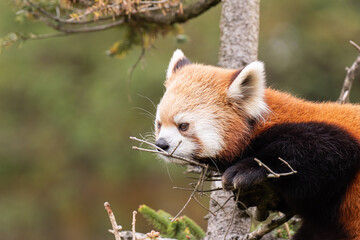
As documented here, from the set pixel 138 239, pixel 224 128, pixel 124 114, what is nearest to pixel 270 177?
pixel 224 128

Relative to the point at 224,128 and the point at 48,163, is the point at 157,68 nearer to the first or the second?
the point at 48,163

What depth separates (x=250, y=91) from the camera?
2.86m

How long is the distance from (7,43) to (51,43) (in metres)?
8.62

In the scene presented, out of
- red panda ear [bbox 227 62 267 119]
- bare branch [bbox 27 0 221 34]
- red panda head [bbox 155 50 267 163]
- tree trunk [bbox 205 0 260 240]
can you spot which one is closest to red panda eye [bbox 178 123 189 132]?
red panda head [bbox 155 50 267 163]

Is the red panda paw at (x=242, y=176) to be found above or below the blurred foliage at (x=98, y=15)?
below

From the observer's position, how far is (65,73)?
1202 cm

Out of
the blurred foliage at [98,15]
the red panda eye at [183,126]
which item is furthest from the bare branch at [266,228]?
the blurred foliage at [98,15]

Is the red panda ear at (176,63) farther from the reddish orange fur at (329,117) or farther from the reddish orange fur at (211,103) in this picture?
the reddish orange fur at (329,117)

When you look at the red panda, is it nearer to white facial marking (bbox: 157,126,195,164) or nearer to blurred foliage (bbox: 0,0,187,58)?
white facial marking (bbox: 157,126,195,164)

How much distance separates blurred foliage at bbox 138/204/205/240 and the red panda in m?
0.67

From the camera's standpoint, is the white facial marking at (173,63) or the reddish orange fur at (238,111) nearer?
the reddish orange fur at (238,111)

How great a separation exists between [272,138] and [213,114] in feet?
1.17

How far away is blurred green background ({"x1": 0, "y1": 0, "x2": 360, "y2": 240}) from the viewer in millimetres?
10680

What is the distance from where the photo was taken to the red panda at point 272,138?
2.60 metres
